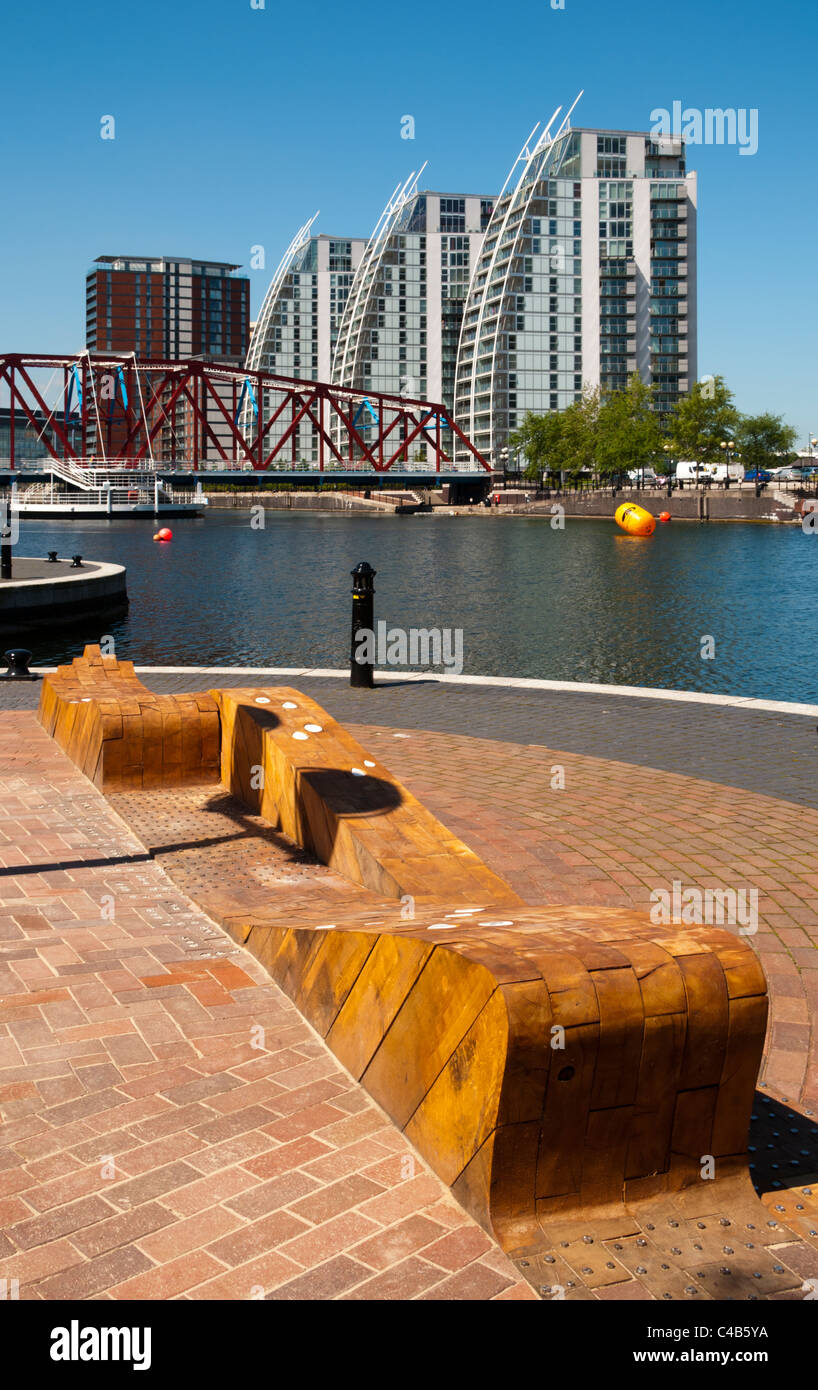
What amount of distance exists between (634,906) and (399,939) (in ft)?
9.36

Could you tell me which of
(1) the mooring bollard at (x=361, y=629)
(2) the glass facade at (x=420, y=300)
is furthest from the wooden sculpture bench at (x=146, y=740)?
Result: (2) the glass facade at (x=420, y=300)

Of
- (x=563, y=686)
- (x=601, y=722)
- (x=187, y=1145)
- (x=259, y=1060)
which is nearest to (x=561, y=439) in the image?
(x=563, y=686)

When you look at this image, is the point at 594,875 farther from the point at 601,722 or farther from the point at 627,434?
the point at 627,434

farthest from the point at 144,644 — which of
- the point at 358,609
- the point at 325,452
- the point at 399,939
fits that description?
the point at 325,452

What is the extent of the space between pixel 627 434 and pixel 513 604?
300 ft

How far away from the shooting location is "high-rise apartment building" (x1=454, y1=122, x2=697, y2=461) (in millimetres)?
148875

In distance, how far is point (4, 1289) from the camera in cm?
298

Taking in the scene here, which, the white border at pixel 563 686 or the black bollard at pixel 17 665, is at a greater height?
the black bollard at pixel 17 665

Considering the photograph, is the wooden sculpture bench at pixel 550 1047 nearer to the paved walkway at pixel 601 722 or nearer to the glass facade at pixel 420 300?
the paved walkway at pixel 601 722

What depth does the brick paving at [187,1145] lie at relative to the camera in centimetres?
307

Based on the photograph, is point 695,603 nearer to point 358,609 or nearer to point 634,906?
point 358,609

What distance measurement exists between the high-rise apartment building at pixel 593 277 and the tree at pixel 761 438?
80.5 feet

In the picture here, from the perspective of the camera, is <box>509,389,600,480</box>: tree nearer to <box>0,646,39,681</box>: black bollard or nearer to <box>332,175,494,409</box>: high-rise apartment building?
<box>332,175,494,409</box>: high-rise apartment building

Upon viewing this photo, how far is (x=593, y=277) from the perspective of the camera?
149750 millimetres
